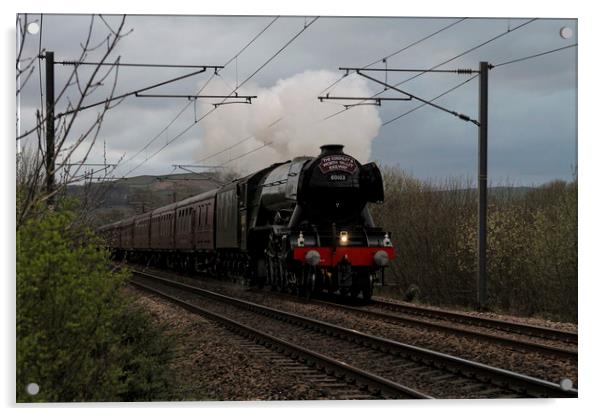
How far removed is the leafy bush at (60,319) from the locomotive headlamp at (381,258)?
29.9 ft

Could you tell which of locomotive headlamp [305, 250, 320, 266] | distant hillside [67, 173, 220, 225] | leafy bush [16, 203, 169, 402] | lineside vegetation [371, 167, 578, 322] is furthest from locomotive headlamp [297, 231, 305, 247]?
leafy bush [16, 203, 169, 402]

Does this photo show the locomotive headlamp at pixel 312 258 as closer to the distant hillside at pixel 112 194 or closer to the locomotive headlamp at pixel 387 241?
the locomotive headlamp at pixel 387 241

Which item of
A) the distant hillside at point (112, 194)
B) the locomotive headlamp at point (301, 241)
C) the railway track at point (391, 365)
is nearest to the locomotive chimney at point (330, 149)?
the locomotive headlamp at point (301, 241)

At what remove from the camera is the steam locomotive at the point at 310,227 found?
16578 millimetres

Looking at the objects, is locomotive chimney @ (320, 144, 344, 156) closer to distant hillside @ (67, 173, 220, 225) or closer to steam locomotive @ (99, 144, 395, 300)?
steam locomotive @ (99, 144, 395, 300)

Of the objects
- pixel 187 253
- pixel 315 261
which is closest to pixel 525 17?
pixel 315 261

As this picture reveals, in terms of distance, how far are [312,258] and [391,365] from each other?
642 cm

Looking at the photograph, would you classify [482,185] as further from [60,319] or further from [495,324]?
[60,319]

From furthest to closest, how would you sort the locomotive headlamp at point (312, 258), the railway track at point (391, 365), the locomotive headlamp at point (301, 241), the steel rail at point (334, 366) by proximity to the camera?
the locomotive headlamp at point (301, 241) < the locomotive headlamp at point (312, 258) < the railway track at point (391, 365) < the steel rail at point (334, 366)

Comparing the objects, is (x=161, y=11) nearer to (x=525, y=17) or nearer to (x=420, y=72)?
(x=420, y=72)

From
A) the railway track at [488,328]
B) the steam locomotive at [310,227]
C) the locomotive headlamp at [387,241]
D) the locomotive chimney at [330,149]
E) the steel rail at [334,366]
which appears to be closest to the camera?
the steel rail at [334,366]

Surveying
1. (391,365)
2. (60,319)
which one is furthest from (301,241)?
(60,319)

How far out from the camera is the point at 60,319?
7.30 metres

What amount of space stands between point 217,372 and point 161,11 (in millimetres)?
4517
